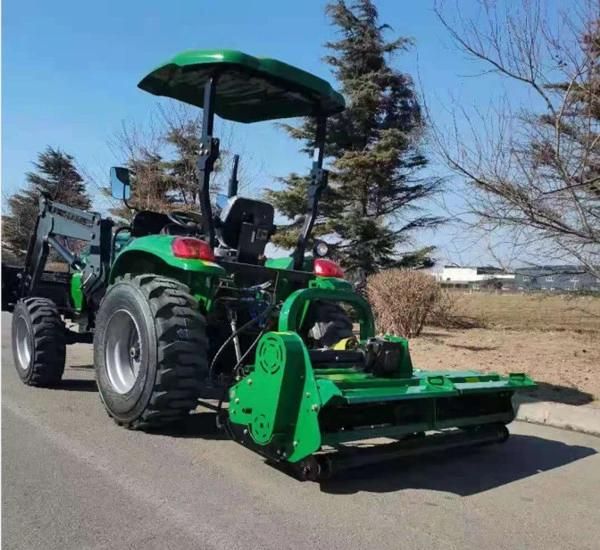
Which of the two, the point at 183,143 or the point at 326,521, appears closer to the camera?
the point at 326,521

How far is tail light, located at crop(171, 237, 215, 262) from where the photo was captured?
4.94 meters

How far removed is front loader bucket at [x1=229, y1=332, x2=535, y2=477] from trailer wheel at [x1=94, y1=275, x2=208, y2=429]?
0.52 m

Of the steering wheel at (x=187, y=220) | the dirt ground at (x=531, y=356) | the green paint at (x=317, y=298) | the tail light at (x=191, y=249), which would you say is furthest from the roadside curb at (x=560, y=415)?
the steering wheel at (x=187, y=220)

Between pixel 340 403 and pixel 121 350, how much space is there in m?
2.43

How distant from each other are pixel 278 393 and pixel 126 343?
204cm

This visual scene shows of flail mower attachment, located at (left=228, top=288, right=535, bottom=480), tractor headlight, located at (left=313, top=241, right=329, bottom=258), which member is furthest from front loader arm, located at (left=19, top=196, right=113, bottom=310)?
flail mower attachment, located at (left=228, top=288, right=535, bottom=480)

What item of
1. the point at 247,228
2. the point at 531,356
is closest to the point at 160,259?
the point at 247,228

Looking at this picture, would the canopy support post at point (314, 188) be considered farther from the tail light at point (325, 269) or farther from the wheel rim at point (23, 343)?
the wheel rim at point (23, 343)

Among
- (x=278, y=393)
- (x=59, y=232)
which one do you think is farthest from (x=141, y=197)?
(x=278, y=393)

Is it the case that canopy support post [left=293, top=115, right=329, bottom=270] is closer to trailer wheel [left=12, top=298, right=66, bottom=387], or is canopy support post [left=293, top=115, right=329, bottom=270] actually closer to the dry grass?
trailer wheel [left=12, top=298, right=66, bottom=387]

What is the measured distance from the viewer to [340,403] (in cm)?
379

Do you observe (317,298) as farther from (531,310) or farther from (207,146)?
(531,310)

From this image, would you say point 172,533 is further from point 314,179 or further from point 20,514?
point 314,179

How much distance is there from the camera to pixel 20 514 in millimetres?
3471
